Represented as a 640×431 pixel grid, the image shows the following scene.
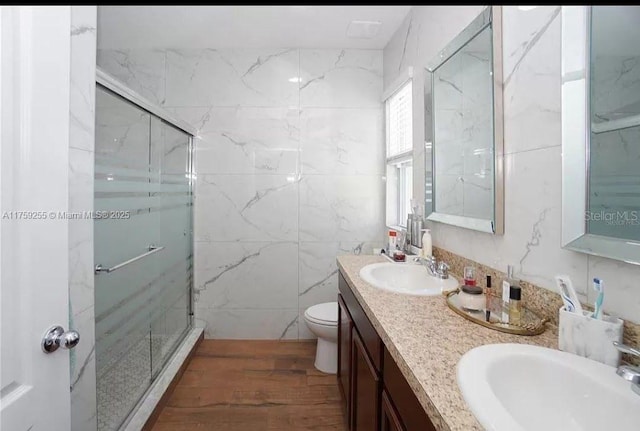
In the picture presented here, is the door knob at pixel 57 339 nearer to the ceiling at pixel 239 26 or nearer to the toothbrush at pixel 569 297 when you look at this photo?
the toothbrush at pixel 569 297

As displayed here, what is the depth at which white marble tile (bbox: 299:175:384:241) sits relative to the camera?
8.58 ft

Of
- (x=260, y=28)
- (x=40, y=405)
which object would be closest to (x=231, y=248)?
(x=260, y=28)

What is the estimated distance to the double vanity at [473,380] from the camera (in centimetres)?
63

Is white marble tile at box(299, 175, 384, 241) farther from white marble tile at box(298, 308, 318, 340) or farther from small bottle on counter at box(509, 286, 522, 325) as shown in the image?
small bottle on counter at box(509, 286, 522, 325)

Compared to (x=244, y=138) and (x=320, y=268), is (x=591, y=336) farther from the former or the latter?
(x=244, y=138)

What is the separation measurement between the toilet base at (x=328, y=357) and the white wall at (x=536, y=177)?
1.22m

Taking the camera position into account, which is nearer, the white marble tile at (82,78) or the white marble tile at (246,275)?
the white marble tile at (82,78)

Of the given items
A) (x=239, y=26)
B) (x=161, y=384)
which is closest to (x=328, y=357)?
(x=161, y=384)

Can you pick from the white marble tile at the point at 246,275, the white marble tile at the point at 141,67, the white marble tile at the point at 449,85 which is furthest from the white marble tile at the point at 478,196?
the white marble tile at the point at 141,67

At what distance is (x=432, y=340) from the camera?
34.8 inches

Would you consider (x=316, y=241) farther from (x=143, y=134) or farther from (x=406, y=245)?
(x=143, y=134)

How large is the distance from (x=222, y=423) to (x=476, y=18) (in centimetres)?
231

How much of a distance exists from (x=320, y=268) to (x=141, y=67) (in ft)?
7.25

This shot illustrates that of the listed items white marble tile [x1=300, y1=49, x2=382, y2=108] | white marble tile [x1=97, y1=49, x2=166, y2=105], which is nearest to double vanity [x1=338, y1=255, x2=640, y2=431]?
white marble tile [x1=300, y1=49, x2=382, y2=108]
